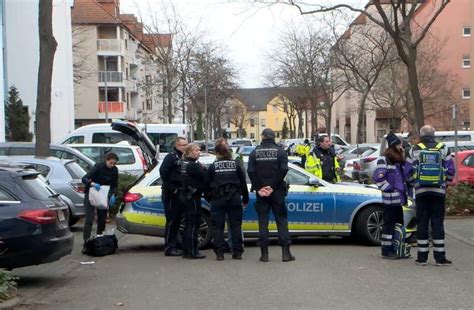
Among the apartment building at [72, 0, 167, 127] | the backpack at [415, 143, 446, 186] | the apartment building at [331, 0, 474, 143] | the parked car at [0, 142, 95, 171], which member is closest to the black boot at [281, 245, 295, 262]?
the backpack at [415, 143, 446, 186]

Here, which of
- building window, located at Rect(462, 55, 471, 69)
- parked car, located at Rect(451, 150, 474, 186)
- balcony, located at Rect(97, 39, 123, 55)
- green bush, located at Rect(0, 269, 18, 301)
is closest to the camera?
green bush, located at Rect(0, 269, 18, 301)

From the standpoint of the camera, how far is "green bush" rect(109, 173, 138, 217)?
15.6m

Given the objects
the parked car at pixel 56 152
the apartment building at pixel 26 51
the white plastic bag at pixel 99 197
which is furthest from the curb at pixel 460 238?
the apartment building at pixel 26 51

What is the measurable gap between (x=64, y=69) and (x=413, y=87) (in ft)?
112

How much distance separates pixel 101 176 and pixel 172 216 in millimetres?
1552

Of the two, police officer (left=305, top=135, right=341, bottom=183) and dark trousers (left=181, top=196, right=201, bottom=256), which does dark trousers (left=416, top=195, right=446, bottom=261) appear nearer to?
dark trousers (left=181, top=196, right=201, bottom=256)

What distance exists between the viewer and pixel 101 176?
11312 mm

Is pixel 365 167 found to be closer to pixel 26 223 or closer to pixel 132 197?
pixel 132 197

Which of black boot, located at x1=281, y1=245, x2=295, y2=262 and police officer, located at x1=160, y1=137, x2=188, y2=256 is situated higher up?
police officer, located at x1=160, y1=137, x2=188, y2=256

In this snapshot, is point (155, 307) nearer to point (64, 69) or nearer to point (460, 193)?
point (460, 193)

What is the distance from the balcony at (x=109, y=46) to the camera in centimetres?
6675

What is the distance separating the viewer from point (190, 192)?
33.8 ft

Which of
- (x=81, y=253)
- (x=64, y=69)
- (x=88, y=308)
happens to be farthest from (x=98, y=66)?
(x=88, y=308)

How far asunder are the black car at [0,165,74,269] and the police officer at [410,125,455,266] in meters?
4.67
